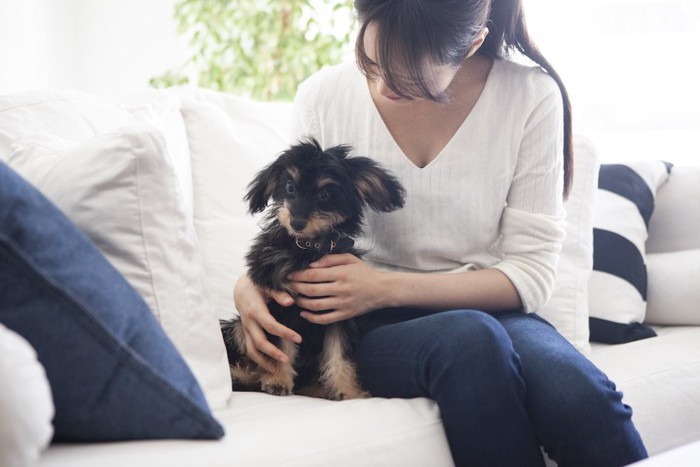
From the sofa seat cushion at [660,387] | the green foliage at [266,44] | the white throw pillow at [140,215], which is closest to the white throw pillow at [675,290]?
the sofa seat cushion at [660,387]

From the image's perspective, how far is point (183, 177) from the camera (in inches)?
82.2

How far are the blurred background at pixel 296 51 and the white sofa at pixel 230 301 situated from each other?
2.65 feet

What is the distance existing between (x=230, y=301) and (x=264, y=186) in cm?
42

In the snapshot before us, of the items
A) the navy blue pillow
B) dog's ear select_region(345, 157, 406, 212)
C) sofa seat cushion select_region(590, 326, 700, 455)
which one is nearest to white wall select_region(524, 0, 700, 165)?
sofa seat cushion select_region(590, 326, 700, 455)

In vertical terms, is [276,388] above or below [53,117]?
below

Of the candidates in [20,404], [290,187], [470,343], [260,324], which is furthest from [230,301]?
[20,404]

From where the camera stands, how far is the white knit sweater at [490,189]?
5.85 ft

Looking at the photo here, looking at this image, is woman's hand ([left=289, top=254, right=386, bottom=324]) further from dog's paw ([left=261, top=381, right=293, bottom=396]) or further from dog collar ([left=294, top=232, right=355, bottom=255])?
dog's paw ([left=261, top=381, right=293, bottom=396])

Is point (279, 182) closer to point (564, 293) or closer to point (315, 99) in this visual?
point (315, 99)

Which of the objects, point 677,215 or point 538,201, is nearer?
point 538,201

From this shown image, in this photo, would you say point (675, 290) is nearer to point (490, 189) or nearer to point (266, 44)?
point (490, 189)

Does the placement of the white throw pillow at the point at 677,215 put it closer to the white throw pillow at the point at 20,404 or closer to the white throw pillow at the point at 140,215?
the white throw pillow at the point at 140,215

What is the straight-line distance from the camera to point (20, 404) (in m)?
0.88

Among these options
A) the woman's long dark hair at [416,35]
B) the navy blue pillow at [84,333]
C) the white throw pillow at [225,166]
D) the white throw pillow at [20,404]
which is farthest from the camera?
the white throw pillow at [225,166]
